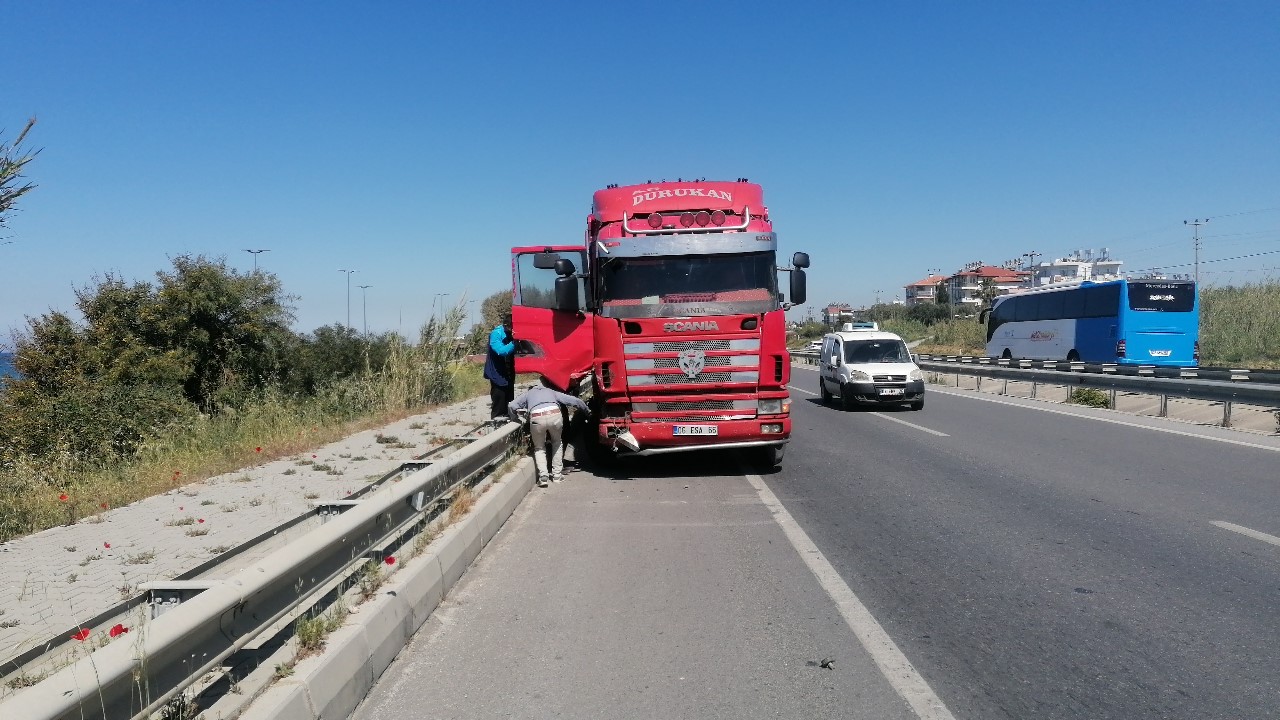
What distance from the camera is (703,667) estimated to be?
454 cm

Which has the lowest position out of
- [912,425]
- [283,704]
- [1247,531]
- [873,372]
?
[912,425]

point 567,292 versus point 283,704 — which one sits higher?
point 567,292

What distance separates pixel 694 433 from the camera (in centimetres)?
1058

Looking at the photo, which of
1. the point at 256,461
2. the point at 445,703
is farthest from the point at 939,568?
the point at 256,461

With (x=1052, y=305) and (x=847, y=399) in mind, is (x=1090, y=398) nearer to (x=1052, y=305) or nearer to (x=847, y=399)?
(x=847, y=399)

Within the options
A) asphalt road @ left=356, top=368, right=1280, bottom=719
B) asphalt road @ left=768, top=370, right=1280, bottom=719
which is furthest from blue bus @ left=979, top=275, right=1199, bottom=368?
asphalt road @ left=356, top=368, right=1280, bottom=719

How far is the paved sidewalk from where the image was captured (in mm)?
5344

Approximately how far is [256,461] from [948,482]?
9.11 meters

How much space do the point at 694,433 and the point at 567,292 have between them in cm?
262

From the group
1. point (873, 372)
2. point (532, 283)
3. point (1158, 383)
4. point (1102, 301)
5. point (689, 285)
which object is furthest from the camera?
point (1102, 301)

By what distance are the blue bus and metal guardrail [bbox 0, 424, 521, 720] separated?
92.4 feet

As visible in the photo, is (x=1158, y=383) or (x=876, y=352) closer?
(x=1158, y=383)

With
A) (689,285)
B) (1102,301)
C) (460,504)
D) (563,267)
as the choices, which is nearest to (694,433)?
(689,285)

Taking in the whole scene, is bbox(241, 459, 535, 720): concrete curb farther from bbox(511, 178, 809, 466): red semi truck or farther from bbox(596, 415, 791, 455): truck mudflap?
bbox(511, 178, 809, 466): red semi truck
